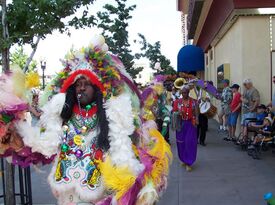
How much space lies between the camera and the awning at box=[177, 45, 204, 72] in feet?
76.6

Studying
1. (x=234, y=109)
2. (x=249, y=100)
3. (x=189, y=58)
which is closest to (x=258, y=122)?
(x=249, y=100)

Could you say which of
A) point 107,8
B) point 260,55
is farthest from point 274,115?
point 107,8

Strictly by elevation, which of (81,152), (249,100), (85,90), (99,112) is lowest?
(249,100)

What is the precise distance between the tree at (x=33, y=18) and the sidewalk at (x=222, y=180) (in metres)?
2.77

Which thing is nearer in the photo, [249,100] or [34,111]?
[34,111]

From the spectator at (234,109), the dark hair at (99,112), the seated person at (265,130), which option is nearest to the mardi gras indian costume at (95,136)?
the dark hair at (99,112)

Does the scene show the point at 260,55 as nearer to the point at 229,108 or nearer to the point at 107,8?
the point at 229,108

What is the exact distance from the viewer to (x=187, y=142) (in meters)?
8.15

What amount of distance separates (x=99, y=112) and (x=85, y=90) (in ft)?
0.61

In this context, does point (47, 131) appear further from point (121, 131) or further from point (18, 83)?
point (121, 131)

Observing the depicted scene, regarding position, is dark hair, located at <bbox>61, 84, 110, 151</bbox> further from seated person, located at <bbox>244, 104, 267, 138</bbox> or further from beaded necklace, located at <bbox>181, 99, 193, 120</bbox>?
seated person, located at <bbox>244, 104, 267, 138</bbox>

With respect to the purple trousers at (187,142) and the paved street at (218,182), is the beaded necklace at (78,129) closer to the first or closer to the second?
the paved street at (218,182)

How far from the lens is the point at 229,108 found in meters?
11.9

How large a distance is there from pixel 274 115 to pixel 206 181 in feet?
8.58
